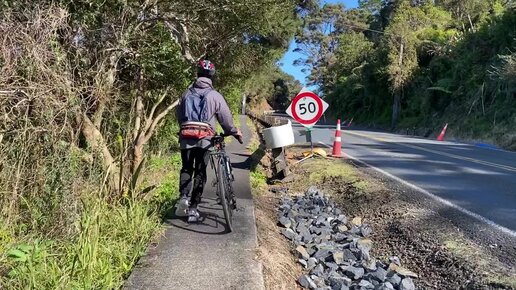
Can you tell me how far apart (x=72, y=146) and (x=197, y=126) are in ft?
4.40

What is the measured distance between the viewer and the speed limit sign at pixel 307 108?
37.5 feet

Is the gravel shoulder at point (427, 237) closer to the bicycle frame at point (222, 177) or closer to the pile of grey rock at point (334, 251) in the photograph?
the pile of grey rock at point (334, 251)

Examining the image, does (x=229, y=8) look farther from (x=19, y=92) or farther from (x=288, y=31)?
(x=288, y=31)

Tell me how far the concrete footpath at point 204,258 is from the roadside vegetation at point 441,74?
1787 centimetres

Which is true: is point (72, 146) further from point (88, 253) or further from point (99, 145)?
point (88, 253)

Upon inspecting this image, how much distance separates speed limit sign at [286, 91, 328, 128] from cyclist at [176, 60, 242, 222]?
5.85 m

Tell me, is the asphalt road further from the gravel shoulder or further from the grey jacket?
the grey jacket

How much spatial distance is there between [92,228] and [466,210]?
508cm

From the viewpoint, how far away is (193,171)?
5875 mm

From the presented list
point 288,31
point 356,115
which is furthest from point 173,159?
point 356,115

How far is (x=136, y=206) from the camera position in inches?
218

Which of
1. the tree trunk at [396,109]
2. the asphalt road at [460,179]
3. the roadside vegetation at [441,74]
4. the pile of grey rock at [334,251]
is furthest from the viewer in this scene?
the tree trunk at [396,109]

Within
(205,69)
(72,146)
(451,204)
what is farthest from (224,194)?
(451,204)

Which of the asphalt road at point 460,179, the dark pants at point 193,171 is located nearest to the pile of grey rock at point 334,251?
the dark pants at point 193,171
